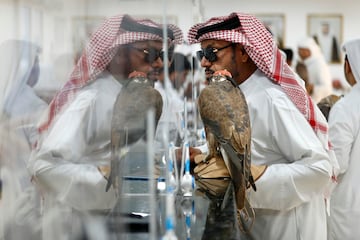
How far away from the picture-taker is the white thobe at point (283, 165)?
5.56ft

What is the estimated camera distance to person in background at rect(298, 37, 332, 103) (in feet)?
17.6

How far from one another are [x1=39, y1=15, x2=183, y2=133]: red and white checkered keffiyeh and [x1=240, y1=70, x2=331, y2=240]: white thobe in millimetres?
736

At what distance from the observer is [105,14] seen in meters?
0.98

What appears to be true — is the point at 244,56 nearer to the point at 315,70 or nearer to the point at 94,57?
the point at 94,57

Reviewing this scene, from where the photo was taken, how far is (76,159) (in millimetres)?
974

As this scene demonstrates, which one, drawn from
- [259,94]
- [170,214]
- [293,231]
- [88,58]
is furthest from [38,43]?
[293,231]

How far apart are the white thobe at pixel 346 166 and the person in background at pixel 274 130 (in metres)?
0.63

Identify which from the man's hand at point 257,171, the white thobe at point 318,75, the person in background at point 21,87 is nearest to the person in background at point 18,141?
the person in background at point 21,87

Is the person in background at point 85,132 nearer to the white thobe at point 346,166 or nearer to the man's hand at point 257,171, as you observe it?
the man's hand at point 257,171

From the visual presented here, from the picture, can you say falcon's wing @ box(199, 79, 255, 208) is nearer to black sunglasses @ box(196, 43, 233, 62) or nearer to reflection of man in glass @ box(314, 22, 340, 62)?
black sunglasses @ box(196, 43, 233, 62)

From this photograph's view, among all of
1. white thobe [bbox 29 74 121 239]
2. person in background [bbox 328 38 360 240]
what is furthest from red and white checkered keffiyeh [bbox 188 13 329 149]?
white thobe [bbox 29 74 121 239]

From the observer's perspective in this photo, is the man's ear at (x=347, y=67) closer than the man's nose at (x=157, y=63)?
No

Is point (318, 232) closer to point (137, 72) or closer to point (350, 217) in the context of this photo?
point (350, 217)

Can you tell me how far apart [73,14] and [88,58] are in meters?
0.11
